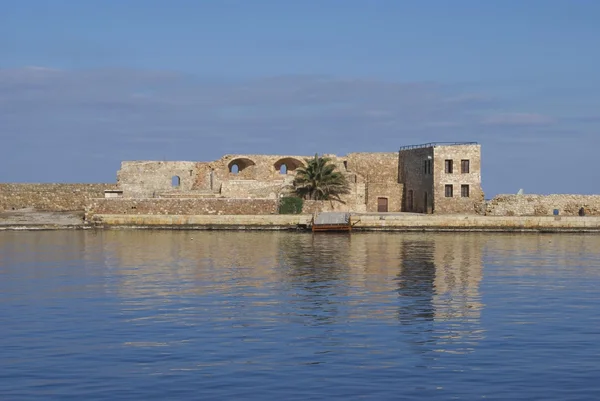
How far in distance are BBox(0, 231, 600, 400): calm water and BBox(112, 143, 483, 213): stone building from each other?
19.9 meters

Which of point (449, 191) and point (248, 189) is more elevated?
point (248, 189)

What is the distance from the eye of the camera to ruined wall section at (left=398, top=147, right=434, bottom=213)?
53562 millimetres

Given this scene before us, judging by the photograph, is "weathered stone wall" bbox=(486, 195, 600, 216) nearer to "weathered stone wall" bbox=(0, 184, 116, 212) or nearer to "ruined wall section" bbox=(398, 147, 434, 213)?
"ruined wall section" bbox=(398, 147, 434, 213)

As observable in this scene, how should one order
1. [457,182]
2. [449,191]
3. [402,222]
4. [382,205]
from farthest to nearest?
[382,205]
[449,191]
[457,182]
[402,222]

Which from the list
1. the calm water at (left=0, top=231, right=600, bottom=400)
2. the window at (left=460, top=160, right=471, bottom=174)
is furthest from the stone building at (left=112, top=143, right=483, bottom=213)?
the calm water at (left=0, top=231, right=600, bottom=400)

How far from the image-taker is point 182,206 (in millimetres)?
50438

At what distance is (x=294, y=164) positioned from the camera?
59.3 metres

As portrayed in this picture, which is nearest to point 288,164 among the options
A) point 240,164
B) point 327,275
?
point 240,164

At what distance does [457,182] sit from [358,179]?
6.61 metres

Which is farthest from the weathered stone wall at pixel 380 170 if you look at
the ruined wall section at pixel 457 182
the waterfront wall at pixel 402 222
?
the waterfront wall at pixel 402 222

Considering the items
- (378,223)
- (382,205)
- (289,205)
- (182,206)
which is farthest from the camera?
(382,205)

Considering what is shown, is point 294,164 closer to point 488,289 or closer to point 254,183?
point 254,183

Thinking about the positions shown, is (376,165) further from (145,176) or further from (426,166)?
(145,176)

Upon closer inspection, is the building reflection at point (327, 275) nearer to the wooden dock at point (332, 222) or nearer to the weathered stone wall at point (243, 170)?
the wooden dock at point (332, 222)
